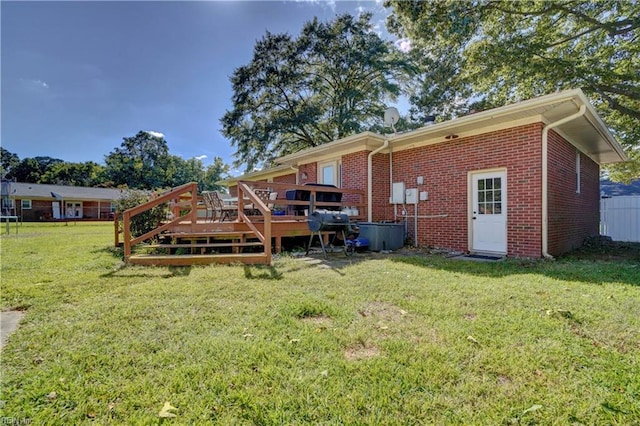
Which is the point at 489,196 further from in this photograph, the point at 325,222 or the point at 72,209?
the point at 72,209

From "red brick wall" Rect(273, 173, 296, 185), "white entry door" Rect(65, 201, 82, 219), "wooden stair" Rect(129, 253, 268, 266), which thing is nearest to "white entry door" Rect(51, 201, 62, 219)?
"white entry door" Rect(65, 201, 82, 219)

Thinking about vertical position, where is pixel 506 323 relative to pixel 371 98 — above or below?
below

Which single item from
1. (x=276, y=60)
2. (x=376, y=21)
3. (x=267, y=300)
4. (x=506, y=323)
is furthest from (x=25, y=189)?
(x=506, y=323)

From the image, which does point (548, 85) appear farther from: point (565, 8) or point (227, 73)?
point (227, 73)

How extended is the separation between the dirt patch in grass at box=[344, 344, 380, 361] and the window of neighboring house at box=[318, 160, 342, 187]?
8320mm

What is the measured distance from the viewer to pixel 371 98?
20516 mm

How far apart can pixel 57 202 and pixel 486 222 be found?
41.9m

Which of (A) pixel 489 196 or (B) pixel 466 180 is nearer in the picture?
(A) pixel 489 196

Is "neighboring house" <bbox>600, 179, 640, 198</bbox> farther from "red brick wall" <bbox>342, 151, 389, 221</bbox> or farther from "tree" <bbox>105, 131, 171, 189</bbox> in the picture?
"tree" <bbox>105, 131, 171, 189</bbox>

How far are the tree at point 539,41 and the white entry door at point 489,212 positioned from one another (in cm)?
594

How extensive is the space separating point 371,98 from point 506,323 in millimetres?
19874

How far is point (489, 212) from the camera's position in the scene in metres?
7.45

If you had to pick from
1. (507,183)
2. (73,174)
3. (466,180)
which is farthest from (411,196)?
(73,174)

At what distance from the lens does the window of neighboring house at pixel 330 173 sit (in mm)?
10609
